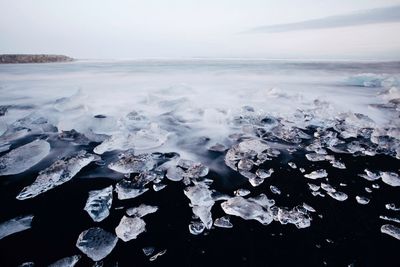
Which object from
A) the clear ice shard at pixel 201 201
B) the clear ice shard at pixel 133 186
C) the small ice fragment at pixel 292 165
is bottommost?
the small ice fragment at pixel 292 165

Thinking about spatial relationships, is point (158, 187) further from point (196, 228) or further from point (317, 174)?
point (317, 174)

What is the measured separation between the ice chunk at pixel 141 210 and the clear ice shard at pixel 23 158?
4.35ft

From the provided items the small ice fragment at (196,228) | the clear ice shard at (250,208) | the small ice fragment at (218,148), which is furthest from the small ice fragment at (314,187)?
the small ice fragment at (218,148)

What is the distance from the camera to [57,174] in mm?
2301

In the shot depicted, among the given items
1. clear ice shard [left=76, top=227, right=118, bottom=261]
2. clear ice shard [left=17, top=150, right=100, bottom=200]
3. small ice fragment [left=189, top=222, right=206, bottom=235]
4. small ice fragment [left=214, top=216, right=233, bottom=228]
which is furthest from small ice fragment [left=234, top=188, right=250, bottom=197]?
clear ice shard [left=17, top=150, right=100, bottom=200]

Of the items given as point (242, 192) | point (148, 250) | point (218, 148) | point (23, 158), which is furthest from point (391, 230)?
point (23, 158)

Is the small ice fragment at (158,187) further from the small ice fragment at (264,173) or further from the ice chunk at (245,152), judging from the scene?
the small ice fragment at (264,173)

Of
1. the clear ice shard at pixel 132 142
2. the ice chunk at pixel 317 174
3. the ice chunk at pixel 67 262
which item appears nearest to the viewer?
the ice chunk at pixel 67 262

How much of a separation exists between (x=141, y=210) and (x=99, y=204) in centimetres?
33

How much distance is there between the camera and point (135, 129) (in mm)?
3809

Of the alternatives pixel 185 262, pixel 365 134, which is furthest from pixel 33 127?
pixel 365 134

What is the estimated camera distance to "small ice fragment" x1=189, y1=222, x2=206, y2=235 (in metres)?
1.70

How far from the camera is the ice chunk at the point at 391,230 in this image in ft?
5.45

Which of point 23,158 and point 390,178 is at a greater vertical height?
point 23,158
